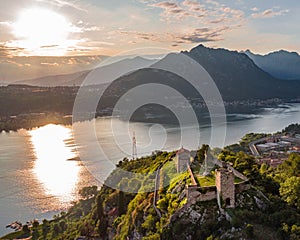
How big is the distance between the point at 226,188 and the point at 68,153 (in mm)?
27101

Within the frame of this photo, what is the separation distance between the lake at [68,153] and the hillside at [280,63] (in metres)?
120

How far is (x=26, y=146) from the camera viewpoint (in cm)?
3766

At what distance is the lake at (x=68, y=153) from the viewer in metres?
21.9

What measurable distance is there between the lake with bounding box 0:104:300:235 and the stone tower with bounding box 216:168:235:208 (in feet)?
47.6

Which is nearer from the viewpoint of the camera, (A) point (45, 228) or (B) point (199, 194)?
(B) point (199, 194)

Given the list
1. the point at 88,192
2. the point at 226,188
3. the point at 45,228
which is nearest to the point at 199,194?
the point at 226,188

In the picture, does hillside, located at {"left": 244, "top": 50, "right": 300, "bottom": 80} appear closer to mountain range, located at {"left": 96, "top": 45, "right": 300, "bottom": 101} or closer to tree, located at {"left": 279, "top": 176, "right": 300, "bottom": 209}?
mountain range, located at {"left": 96, "top": 45, "right": 300, "bottom": 101}

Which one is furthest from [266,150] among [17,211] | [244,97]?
[244,97]

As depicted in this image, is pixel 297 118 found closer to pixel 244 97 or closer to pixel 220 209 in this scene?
pixel 244 97

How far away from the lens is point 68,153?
33.3 m

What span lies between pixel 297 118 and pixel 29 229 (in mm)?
51205

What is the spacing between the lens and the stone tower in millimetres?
7883

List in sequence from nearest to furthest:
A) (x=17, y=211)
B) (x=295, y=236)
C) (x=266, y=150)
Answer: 1. (x=295, y=236)
2. (x=17, y=211)
3. (x=266, y=150)

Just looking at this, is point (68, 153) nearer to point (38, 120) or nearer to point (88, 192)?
point (88, 192)
